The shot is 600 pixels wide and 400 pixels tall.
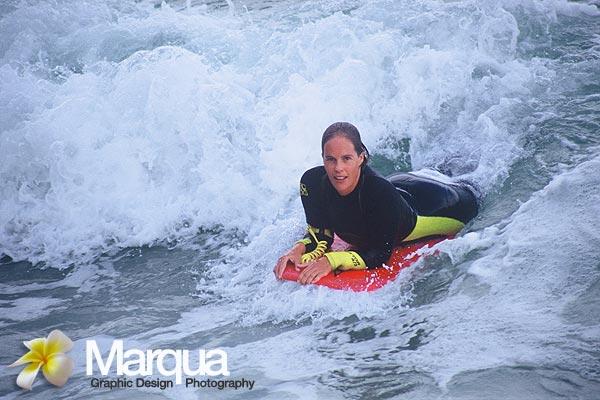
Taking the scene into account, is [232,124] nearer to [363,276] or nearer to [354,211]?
[354,211]

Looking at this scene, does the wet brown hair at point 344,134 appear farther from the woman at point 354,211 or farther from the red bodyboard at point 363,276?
the red bodyboard at point 363,276

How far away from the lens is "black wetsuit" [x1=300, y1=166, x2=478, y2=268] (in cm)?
464

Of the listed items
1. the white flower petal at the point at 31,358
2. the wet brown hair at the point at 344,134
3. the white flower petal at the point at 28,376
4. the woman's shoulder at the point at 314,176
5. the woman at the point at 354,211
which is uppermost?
the wet brown hair at the point at 344,134

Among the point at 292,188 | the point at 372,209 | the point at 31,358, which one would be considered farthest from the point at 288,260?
the point at 292,188

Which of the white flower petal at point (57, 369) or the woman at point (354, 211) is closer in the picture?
the white flower petal at point (57, 369)

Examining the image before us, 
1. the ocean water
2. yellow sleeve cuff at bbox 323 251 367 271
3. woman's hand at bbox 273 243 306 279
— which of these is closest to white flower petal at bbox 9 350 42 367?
the ocean water

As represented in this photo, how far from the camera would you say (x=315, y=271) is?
469cm

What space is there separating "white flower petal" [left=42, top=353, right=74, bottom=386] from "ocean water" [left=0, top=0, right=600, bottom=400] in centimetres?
8

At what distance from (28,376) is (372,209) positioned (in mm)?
2470

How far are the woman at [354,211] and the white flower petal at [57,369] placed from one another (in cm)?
155

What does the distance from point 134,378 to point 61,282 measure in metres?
2.22

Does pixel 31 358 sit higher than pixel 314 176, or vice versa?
pixel 314 176

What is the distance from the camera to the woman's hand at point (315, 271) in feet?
15.4

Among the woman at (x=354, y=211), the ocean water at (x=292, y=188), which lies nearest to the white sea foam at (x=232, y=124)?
the ocean water at (x=292, y=188)
